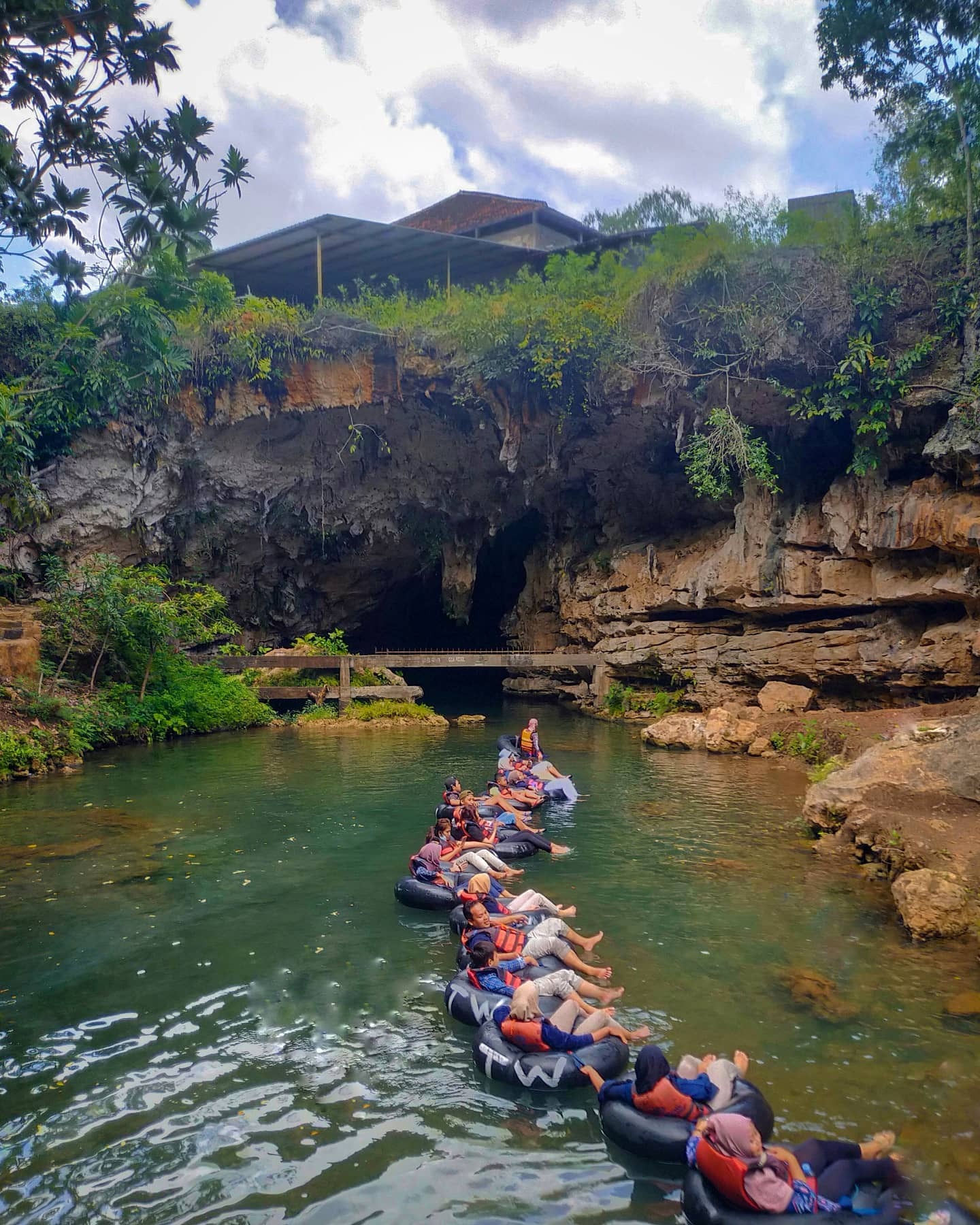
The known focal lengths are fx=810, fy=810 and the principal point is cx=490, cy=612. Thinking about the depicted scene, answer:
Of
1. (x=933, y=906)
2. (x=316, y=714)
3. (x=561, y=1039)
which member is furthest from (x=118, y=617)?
(x=933, y=906)

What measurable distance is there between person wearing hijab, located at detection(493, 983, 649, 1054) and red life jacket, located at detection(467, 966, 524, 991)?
34 centimetres

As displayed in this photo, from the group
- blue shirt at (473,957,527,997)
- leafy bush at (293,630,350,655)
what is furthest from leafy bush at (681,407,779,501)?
blue shirt at (473,957,527,997)

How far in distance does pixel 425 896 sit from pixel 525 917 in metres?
1.23

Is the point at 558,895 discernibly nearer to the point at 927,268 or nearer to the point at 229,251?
the point at 927,268

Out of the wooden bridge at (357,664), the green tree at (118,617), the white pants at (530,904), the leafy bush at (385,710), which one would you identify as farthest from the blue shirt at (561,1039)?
the wooden bridge at (357,664)

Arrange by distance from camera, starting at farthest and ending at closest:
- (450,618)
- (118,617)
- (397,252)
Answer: (450,618)
(397,252)
(118,617)

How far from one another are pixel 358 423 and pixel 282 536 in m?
4.67

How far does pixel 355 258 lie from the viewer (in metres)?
24.0

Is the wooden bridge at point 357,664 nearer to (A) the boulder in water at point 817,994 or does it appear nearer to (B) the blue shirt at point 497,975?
(B) the blue shirt at point 497,975

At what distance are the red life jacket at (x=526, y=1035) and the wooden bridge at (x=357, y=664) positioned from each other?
16.8 m

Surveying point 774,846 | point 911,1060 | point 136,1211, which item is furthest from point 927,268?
point 136,1211

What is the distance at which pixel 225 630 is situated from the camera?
68.1 ft

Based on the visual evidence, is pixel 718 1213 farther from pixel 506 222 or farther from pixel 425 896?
pixel 506 222

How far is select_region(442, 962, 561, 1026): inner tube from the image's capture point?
5.90m
